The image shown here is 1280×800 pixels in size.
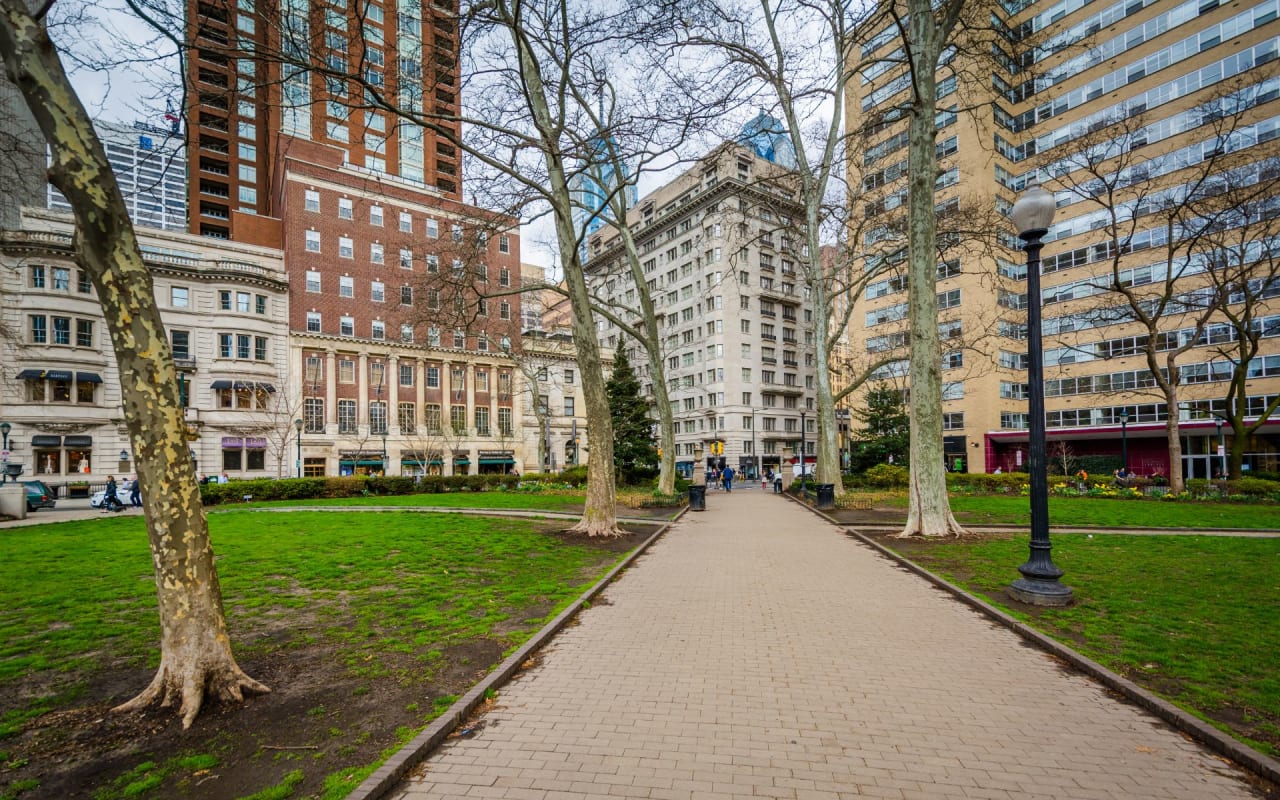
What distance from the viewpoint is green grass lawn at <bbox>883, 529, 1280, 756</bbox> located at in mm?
4754

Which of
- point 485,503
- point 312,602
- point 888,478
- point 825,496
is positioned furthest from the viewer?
point 888,478

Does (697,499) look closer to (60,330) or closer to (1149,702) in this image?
(1149,702)

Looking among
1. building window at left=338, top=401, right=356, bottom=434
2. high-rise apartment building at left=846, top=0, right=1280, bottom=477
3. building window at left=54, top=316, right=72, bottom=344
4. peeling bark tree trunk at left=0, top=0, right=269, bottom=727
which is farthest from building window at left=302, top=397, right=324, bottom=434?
peeling bark tree trunk at left=0, top=0, right=269, bottom=727

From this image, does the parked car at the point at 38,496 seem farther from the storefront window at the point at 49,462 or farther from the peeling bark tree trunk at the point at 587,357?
the peeling bark tree trunk at the point at 587,357

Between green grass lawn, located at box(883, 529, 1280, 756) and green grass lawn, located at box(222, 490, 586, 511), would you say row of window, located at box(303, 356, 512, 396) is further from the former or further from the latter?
green grass lawn, located at box(883, 529, 1280, 756)

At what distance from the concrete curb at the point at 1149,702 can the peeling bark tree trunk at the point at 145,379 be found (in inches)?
277

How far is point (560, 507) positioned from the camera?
2198 centimetres

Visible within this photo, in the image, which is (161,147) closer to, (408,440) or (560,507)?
(560,507)

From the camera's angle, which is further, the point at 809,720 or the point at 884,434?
the point at 884,434

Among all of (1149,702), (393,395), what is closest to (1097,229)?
(1149,702)

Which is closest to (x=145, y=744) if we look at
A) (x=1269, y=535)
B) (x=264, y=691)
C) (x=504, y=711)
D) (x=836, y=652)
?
(x=264, y=691)

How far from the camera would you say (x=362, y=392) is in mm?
50781

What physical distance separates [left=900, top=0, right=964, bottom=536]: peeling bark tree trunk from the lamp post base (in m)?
5.80

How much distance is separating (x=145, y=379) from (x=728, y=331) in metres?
67.3
